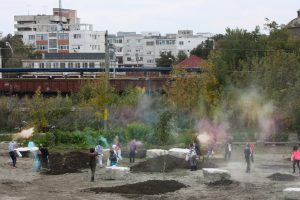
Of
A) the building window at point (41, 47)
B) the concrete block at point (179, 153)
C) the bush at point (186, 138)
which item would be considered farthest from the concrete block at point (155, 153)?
the building window at point (41, 47)

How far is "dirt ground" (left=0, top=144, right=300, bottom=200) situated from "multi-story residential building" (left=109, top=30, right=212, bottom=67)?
113753 millimetres

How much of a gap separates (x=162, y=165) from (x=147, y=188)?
653cm

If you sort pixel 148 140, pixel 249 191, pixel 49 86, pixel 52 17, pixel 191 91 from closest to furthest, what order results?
1. pixel 249 191
2. pixel 148 140
3. pixel 191 91
4. pixel 49 86
5. pixel 52 17

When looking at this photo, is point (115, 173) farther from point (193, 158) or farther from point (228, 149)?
point (228, 149)

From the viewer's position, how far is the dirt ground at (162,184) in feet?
79.6

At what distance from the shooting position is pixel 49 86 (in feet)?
232

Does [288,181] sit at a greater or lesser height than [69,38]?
lesser

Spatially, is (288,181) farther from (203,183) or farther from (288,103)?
(288,103)

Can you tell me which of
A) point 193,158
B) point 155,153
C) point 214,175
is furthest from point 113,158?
point 214,175

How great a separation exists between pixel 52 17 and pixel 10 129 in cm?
11029

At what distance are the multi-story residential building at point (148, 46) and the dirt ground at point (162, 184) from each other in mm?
113753

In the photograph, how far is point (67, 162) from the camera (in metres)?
33.5

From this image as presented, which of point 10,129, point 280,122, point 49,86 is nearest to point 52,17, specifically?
point 49,86

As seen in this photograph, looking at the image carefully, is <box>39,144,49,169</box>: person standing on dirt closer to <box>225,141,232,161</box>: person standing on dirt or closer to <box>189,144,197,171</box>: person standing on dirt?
<box>189,144,197,171</box>: person standing on dirt
